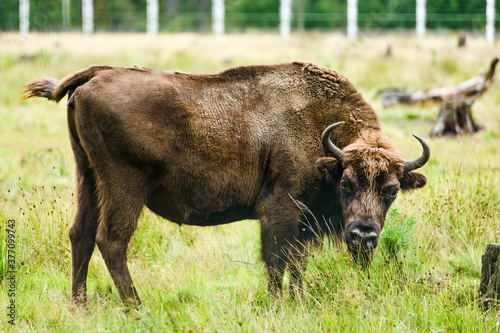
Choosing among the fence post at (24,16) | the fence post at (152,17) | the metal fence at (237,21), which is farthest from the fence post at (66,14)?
the fence post at (152,17)

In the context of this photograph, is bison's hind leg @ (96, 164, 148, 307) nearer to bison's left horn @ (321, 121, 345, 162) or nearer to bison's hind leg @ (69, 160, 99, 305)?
bison's hind leg @ (69, 160, 99, 305)

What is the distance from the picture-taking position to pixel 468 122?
11883mm

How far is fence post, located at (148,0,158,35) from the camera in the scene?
30.7 meters

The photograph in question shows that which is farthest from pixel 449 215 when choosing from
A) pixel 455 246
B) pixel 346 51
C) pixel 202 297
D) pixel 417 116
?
pixel 346 51

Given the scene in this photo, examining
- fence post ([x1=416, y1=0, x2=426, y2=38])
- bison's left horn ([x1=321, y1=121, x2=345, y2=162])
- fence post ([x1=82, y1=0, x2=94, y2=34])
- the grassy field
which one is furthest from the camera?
fence post ([x1=82, y1=0, x2=94, y2=34])

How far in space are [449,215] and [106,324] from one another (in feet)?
12.4

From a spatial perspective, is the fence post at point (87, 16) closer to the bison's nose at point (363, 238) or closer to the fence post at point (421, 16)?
the fence post at point (421, 16)

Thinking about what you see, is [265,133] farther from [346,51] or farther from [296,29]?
[296,29]

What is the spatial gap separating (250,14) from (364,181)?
1179 inches

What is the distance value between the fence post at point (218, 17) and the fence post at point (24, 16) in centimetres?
1001

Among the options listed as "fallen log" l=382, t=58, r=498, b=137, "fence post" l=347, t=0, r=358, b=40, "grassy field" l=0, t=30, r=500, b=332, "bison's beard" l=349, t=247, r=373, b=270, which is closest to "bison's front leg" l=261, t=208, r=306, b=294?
"grassy field" l=0, t=30, r=500, b=332

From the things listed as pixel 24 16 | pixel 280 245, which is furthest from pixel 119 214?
pixel 24 16

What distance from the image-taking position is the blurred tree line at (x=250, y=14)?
29.6 m

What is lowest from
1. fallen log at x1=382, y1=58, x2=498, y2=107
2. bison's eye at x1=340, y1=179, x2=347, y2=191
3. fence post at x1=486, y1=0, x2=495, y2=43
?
bison's eye at x1=340, y1=179, x2=347, y2=191
